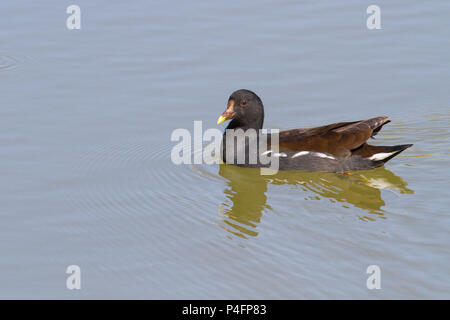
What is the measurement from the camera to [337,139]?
9.05 m

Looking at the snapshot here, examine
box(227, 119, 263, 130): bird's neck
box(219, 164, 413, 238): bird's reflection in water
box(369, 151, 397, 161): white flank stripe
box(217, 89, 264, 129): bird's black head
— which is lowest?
box(219, 164, 413, 238): bird's reflection in water

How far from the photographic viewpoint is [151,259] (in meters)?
6.78

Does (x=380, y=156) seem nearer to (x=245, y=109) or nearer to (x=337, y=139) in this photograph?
(x=337, y=139)

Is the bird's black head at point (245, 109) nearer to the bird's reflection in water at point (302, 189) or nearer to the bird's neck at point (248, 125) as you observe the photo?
the bird's neck at point (248, 125)

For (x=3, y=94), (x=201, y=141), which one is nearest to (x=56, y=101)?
(x=3, y=94)

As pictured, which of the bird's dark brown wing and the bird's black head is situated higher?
the bird's black head

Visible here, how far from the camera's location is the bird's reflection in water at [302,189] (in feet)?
25.5

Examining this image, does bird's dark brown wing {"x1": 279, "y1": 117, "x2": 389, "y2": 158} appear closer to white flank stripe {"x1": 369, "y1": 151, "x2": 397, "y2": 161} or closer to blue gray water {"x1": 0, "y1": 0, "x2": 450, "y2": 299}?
white flank stripe {"x1": 369, "y1": 151, "x2": 397, "y2": 161}

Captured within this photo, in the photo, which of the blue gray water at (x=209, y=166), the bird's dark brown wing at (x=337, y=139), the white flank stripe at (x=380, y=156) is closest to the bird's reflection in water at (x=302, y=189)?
the blue gray water at (x=209, y=166)

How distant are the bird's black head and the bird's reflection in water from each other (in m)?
0.59

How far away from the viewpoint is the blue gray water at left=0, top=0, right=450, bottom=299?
6508 millimetres

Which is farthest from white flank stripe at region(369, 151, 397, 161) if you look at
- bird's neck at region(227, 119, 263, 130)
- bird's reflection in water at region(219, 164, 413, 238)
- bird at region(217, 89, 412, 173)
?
bird's neck at region(227, 119, 263, 130)

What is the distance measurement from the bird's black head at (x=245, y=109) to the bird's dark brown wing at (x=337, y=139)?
2.03 ft

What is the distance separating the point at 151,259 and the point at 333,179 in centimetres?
279
